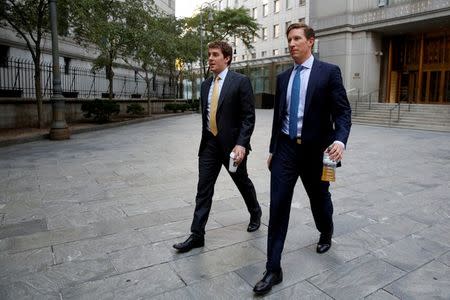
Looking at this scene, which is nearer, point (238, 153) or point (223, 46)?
point (238, 153)

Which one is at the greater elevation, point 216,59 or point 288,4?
point 288,4

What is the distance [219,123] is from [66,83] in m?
21.3

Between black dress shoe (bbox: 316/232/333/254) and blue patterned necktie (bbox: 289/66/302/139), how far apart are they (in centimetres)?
119

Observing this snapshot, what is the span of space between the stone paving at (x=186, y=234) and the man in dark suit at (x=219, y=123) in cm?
39

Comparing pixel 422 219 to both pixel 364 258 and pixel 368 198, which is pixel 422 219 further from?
pixel 364 258

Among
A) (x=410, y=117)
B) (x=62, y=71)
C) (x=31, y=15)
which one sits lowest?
(x=410, y=117)

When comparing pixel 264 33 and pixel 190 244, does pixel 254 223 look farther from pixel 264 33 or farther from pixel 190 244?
pixel 264 33

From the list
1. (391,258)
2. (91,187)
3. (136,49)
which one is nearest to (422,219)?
(391,258)

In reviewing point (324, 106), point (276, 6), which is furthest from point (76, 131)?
point (276, 6)

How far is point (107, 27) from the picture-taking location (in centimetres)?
1630

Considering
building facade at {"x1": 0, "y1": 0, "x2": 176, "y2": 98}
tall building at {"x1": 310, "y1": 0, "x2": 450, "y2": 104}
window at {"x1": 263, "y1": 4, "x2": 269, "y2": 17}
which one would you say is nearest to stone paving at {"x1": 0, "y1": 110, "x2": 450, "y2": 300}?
building facade at {"x1": 0, "y1": 0, "x2": 176, "y2": 98}

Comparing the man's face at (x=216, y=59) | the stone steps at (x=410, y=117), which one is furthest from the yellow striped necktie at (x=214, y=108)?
the stone steps at (x=410, y=117)

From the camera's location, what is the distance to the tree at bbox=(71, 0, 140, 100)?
1375cm

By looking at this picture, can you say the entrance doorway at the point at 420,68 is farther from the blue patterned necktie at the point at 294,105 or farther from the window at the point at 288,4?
the blue patterned necktie at the point at 294,105
